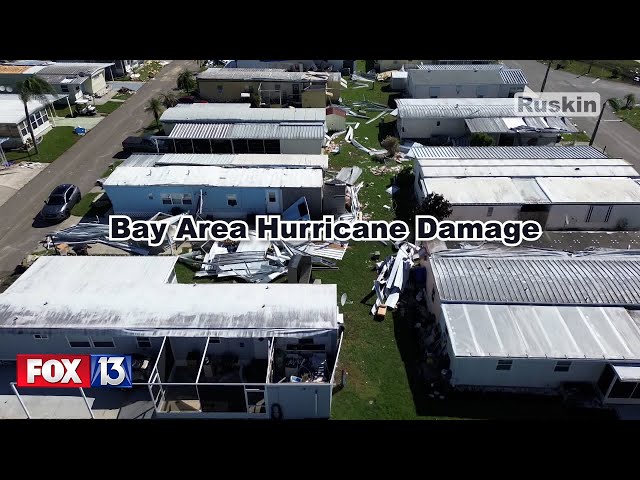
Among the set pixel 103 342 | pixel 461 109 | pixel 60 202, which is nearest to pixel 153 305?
pixel 103 342

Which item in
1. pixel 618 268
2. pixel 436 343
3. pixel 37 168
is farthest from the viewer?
pixel 37 168

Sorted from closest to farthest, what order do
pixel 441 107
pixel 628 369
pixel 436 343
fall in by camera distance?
pixel 628 369 < pixel 436 343 < pixel 441 107

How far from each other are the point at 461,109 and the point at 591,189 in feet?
48.4

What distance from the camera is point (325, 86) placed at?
1785 inches

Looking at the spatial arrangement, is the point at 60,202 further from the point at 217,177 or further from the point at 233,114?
the point at 233,114

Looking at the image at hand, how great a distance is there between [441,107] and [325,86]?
457 inches

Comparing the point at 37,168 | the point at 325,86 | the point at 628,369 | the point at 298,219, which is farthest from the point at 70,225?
the point at 628,369

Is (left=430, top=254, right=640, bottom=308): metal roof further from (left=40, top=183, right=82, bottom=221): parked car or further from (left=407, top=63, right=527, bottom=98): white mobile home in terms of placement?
(left=407, top=63, right=527, bottom=98): white mobile home

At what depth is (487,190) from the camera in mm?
29688

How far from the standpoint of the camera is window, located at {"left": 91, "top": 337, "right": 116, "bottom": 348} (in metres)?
19.5

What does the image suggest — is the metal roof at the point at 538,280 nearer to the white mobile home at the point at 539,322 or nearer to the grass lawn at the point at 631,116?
the white mobile home at the point at 539,322

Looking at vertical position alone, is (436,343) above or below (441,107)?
below

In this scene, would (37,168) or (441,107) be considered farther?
(441,107)
